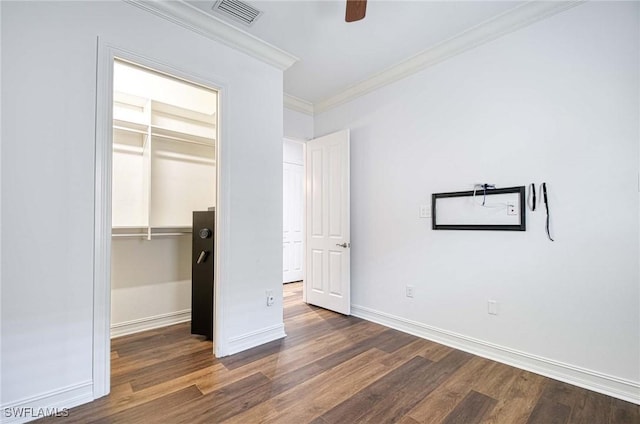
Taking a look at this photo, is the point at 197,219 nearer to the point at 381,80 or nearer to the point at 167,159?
the point at 167,159

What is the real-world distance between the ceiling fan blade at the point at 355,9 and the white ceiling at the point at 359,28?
2.10 feet

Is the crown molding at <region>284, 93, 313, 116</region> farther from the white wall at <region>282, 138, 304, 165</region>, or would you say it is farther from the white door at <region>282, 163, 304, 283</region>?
the white door at <region>282, 163, 304, 283</region>

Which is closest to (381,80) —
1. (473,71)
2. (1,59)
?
(473,71)

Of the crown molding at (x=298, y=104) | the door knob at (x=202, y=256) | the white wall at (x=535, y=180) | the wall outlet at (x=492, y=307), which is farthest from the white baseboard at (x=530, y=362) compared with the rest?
the crown molding at (x=298, y=104)

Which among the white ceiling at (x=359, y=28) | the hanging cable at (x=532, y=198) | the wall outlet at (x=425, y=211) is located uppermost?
the white ceiling at (x=359, y=28)

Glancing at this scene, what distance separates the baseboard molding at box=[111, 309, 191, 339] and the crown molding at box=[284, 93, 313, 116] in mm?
2890

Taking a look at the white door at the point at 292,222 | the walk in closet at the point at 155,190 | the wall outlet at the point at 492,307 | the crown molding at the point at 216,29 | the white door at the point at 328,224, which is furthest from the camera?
the white door at the point at 292,222

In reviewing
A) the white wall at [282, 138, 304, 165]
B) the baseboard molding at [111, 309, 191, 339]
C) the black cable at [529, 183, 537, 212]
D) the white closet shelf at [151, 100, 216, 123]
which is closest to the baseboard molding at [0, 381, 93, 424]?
the baseboard molding at [111, 309, 191, 339]

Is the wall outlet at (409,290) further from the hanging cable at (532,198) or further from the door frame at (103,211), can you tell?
the door frame at (103,211)

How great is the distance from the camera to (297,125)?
13.3 feet

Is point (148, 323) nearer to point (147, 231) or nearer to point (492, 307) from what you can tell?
point (147, 231)

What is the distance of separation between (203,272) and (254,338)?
0.79 metres

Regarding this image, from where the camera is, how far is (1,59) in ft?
5.32

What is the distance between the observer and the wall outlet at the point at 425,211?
2.92 metres
